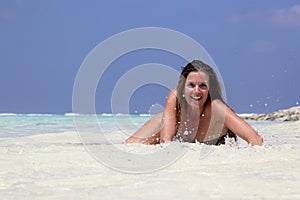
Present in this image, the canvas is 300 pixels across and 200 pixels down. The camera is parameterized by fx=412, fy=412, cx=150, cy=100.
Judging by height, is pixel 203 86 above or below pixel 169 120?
above

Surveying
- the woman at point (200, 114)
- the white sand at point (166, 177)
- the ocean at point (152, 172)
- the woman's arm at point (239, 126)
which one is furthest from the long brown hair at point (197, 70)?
the white sand at point (166, 177)

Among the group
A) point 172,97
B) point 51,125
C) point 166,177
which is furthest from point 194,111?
point 51,125

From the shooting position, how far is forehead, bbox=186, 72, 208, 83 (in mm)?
3931

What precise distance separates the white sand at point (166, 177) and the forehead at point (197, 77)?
80 cm

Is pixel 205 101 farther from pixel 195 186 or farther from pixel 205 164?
pixel 195 186

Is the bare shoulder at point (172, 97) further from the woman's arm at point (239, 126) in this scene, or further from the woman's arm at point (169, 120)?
the woman's arm at point (239, 126)

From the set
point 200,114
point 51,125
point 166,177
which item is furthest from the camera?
point 51,125

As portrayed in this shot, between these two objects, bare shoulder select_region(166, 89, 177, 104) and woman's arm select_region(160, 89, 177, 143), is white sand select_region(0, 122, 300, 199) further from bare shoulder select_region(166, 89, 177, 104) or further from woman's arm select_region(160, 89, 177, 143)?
bare shoulder select_region(166, 89, 177, 104)

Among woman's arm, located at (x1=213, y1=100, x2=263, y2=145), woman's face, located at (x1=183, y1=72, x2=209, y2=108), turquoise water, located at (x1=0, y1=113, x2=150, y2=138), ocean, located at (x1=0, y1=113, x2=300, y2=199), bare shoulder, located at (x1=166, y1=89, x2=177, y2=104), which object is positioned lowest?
turquoise water, located at (x1=0, y1=113, x2=150, y2=138)

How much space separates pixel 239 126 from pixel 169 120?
66 cm

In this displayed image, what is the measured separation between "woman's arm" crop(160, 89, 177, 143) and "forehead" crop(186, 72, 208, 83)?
8.7 inches

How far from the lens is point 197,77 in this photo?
155 inches

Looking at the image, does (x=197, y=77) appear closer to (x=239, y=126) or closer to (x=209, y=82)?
(x=209, y=82)

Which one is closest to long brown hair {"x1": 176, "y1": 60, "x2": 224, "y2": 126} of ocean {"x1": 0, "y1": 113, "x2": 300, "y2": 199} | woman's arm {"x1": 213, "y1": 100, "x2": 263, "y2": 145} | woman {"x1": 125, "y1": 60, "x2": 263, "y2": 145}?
woman {"x1": 125, "y1": 60, "x2": 263, "y2": 145}
